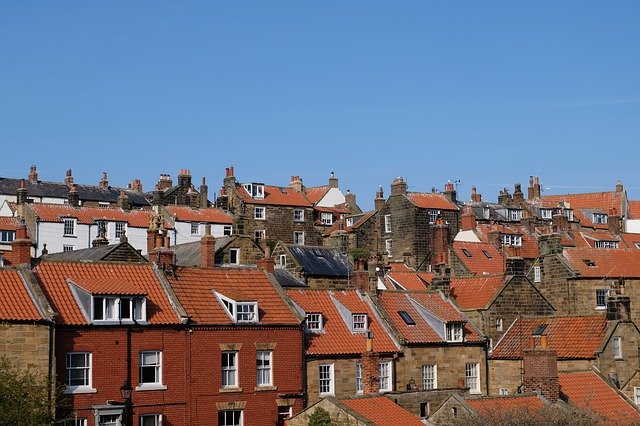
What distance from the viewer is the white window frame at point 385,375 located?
169 feet

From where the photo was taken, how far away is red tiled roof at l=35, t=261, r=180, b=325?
42688 millimetres

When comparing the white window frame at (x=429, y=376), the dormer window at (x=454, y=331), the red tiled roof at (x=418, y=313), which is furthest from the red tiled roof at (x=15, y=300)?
the dormer window at (x=454, y=331)

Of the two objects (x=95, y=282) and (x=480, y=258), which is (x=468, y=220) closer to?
(x=480, y=258)

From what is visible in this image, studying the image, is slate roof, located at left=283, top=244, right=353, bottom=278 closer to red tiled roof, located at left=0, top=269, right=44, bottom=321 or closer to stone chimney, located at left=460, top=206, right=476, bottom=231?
red tiled roof, located at left=0, top=269, right=44, bottom=321

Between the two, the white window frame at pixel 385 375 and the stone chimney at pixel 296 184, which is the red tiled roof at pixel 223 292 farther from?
the stone chimney at pixel 296 184

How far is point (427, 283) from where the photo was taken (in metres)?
73.7

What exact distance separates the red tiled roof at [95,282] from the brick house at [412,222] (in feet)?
162

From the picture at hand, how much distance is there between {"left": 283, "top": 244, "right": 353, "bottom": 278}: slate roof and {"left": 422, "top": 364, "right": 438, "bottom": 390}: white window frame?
15929 mm

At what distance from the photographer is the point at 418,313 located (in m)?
56.9

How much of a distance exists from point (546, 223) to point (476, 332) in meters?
54.2

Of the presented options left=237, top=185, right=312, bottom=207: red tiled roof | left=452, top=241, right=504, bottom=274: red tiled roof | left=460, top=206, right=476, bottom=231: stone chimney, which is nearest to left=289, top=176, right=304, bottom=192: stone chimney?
left=237, top=185, right=312, bottom=207: red tiled roof

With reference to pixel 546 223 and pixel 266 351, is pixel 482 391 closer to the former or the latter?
pixel 266 351

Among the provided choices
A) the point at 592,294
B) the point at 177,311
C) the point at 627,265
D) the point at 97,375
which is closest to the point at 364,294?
the point at 177,311

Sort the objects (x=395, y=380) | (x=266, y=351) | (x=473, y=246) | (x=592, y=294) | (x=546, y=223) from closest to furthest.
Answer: (x=266, y=351) < (x=395, y=380) < (x=592, y=294) < (x=473, y=246) < (x=546, y=223)
